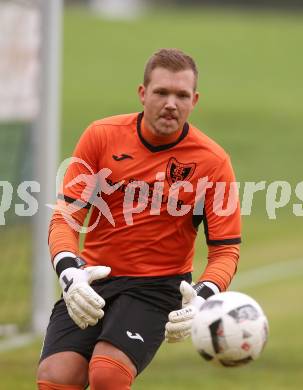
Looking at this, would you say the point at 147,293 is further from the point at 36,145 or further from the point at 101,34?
the point at 101,34

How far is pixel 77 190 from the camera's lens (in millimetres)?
7773

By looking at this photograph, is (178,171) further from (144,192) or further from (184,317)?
(184,317)

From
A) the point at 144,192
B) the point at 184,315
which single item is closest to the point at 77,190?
the point at 144,192

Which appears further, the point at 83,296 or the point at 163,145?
the point at 163,145

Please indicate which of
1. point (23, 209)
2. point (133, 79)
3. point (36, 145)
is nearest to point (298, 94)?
point (133, 79)

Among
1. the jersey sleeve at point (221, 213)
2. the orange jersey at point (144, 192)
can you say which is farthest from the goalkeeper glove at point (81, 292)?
the jersey sleeve at point (221, 213)

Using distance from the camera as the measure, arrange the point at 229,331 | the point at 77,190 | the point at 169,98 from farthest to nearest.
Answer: the point at 77,190 → the point at 169,98 → the point at 229,331

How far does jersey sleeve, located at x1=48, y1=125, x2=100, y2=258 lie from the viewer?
7695 mm

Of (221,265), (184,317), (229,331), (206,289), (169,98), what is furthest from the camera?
(221,265)

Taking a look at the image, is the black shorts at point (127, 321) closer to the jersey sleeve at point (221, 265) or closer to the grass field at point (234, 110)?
the jersey sleeve at point (221, 265)

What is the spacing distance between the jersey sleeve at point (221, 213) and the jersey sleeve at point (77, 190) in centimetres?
72

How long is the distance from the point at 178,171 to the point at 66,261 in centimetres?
92

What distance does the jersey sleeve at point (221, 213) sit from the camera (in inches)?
302

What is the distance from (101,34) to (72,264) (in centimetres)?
4237
